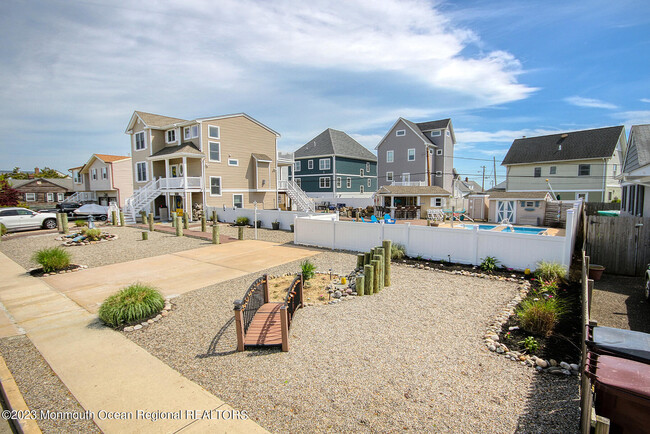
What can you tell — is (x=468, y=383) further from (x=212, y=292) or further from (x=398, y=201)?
(x=398, y=201)

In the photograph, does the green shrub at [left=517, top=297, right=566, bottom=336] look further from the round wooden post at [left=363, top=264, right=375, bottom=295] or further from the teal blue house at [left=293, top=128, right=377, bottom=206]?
the teal blue house at [left=293, top=128, right=377, bottom=206]

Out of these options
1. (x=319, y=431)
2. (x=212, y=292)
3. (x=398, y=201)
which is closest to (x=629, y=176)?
(x=319, y=431)

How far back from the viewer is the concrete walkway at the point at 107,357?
3.78 meters

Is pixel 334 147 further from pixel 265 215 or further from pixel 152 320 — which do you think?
pixel 152 320

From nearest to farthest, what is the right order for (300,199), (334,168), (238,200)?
(238,200) → (300,199) → (334,168)

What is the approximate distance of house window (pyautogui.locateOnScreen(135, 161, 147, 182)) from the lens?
29.8 m

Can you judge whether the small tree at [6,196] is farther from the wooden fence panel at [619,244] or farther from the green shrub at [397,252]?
the wooden fence panel at [619,244]

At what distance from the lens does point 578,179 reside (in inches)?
1217

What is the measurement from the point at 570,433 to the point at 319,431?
2665 mm

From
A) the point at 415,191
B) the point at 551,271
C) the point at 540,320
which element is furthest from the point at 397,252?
the point at 415,191

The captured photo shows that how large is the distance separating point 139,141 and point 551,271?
109 ft

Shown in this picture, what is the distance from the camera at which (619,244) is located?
35.9ft

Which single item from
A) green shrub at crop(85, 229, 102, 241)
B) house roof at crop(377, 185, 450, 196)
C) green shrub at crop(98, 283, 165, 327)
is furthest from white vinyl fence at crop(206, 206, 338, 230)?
house roof at crop(377, 185, 450, 196)

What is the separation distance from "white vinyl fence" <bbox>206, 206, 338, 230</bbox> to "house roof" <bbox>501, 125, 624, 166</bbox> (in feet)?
88.3
